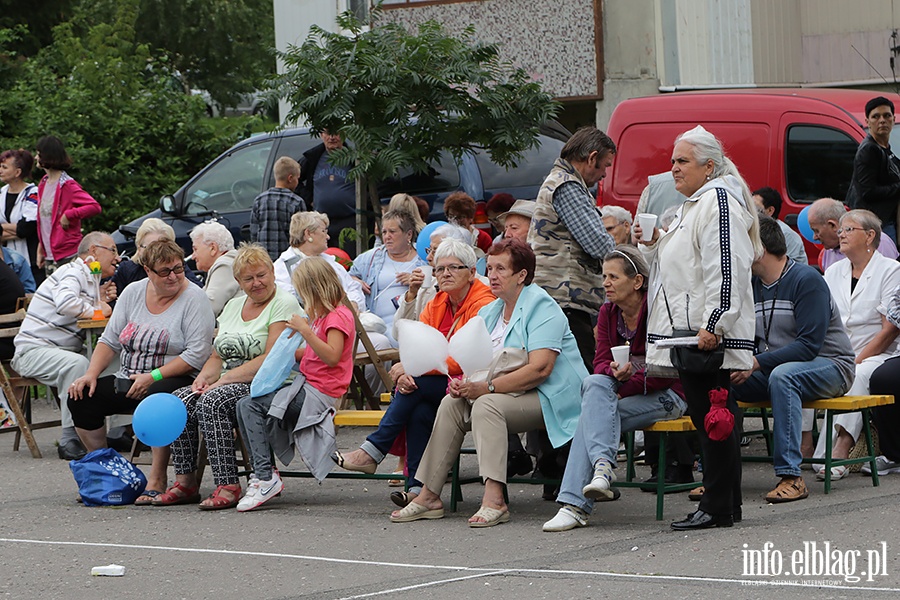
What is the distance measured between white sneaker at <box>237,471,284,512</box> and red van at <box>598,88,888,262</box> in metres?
5.23

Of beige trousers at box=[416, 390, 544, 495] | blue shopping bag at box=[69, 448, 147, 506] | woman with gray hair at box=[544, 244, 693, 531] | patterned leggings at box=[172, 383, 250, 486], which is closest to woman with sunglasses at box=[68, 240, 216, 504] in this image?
blue shopping bag at box=[69, 448, 147, 506]

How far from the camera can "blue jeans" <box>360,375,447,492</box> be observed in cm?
823

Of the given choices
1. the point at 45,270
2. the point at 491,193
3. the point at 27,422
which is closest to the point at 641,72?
the point at 491,193

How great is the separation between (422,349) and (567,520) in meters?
1.29

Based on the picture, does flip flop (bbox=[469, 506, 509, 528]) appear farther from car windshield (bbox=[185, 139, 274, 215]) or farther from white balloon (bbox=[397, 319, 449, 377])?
car windshield (bbox=[185, 139, 274, 215])

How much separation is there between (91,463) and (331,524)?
176 cm

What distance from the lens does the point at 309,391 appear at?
8586 mm

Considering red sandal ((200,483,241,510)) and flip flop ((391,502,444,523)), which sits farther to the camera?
red sandal ((200,483,241,510))

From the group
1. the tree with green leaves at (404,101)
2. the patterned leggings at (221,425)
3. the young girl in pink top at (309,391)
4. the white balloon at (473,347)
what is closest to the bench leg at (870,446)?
the white balloon at (473,347)

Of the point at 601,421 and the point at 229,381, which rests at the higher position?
the point at 229,381

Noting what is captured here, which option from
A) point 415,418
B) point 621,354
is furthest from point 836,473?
point 415,418

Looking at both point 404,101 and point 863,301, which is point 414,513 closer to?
point 863,301

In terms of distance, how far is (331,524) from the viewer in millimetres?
8023

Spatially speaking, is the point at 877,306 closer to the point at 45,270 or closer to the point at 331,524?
the point at 331,524
